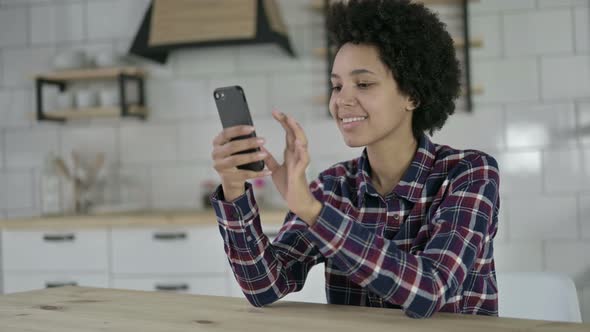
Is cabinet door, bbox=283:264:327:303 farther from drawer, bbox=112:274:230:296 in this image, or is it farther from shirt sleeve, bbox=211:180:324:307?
drawer, bbox=112:274:230:296

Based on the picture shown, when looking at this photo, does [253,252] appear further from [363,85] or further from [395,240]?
[363,85]

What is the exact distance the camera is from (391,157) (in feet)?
4.92

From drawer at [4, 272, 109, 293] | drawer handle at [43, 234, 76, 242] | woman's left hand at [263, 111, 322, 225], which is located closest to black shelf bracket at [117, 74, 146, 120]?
drawer handle at [43, 234, 76, 242]

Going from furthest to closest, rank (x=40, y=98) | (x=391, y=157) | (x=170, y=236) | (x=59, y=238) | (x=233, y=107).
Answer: (x=40, y=98), (x=59, y=238), (x=170, y=236), (x=391, y=157), (x=233, y=107)

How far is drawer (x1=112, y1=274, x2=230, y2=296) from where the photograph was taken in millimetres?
3010

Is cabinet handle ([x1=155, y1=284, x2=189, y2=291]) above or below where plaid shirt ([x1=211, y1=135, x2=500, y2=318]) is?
below

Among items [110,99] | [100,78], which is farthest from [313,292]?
[100,78]

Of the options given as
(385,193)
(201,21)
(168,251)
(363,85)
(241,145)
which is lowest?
(168,251)

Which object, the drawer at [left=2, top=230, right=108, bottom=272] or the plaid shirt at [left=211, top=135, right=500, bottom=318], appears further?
the drawer at [left=2, top=230, right=108, bottom=272]

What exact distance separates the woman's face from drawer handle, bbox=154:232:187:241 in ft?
5.80

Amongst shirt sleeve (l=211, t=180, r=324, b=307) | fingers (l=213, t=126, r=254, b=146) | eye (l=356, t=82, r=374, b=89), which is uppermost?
eye (l=356, t=82, r=374, b=89)

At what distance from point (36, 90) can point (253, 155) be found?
9.62ft

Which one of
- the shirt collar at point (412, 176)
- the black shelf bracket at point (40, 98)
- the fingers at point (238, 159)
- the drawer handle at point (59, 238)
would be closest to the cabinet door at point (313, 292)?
the shirt collar at point (412, 176)

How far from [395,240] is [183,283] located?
1856 mm
